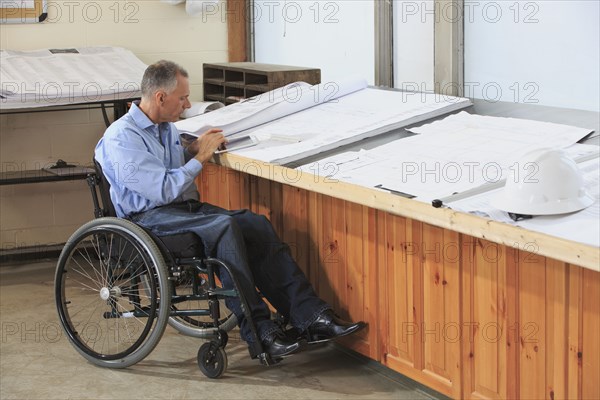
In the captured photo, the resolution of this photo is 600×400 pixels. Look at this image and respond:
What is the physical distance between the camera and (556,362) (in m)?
2.57

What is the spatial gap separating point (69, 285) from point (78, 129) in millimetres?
1051

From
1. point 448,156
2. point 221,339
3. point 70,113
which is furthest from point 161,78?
point 70,113

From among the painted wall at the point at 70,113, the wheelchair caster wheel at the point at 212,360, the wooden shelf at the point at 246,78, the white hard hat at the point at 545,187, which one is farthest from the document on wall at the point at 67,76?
the white hard hat at the point at 545,187

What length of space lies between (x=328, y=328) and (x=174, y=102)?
1.08 metres

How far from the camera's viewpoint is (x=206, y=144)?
3.69 meters

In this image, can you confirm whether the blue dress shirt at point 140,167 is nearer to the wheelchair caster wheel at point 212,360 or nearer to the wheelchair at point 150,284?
the wheelchair at point 150,284

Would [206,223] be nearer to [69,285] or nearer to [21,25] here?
[69,285]

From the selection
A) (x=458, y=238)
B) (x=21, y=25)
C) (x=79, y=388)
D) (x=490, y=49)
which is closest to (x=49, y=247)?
(x=21, y=25)

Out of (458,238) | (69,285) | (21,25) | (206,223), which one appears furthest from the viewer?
(21,25)

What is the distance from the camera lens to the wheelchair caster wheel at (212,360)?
352 centimetres

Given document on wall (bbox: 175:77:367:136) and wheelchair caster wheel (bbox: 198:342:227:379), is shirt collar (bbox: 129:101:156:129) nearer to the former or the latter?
document on wall (bbox: 175:77:367:136)

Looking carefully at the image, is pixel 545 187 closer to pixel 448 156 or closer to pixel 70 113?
pixel 448 156

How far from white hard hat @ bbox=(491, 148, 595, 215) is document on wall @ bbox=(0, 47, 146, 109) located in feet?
9.54

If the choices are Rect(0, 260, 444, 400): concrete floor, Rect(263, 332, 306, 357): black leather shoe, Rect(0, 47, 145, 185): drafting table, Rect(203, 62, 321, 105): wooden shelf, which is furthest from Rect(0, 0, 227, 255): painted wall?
Rect(263, 332, 306, 357): black leather shoe
